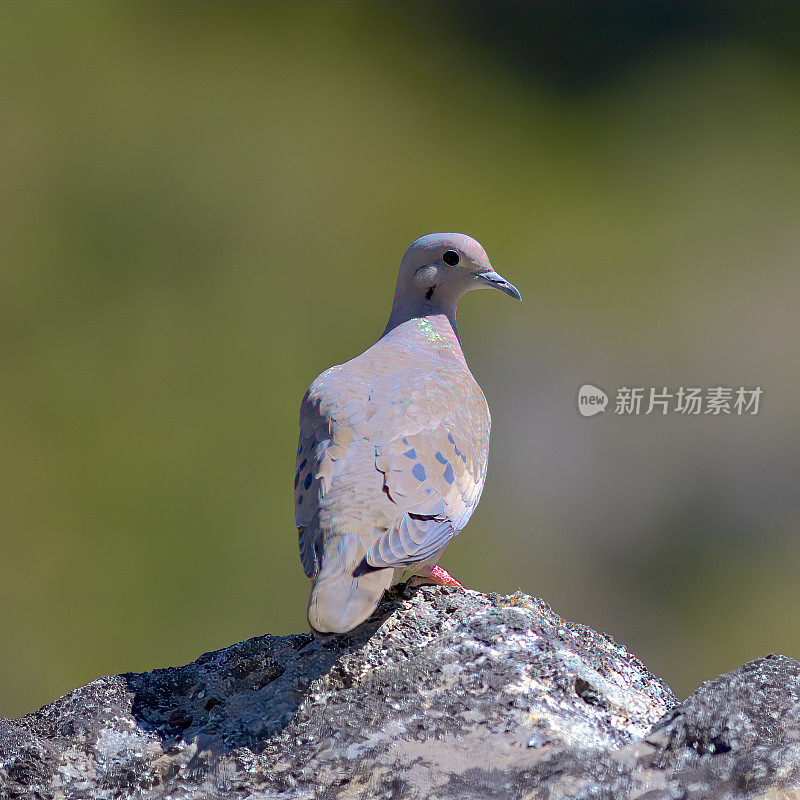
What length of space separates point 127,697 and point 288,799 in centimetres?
54

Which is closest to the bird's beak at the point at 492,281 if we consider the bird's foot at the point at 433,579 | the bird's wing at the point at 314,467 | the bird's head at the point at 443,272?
the bird's head at the point at 443,272

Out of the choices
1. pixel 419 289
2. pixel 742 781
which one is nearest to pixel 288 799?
pixel 742 781

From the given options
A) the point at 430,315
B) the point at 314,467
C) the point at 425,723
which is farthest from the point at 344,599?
the point at 430,315

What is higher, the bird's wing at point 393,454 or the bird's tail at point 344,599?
the bird's wing at point 393,454

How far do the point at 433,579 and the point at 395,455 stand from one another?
460mm

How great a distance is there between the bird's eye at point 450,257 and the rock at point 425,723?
48.3 inches

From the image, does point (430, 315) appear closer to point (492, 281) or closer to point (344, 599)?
point (492, 281)

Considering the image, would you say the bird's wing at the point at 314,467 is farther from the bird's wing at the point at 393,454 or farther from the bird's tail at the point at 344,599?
the bird's tail at the point at 344,599

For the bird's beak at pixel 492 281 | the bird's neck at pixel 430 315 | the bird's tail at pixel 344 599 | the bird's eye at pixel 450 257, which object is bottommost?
the bird's tail at pixel 344 599

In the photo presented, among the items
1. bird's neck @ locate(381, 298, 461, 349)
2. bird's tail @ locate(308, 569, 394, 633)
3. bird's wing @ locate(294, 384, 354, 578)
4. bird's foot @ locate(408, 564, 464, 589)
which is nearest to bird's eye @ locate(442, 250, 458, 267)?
bird's neck @ locate(381, 298, 461, 349)

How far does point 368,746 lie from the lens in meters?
2.38

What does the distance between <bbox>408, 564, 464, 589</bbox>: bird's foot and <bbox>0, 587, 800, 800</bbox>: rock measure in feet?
0.71

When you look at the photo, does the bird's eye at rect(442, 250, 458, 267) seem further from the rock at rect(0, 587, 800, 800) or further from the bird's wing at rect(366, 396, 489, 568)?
the rock at rect(0, 587, 800, 800)

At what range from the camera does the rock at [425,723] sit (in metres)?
2.19
